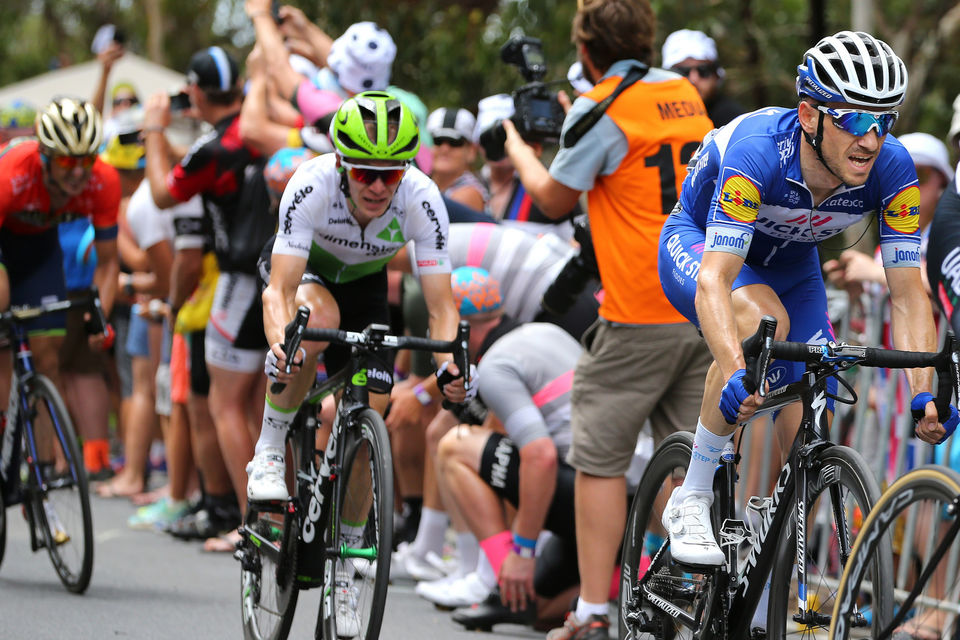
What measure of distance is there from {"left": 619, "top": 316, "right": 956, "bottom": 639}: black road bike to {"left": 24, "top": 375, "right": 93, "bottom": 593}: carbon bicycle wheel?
9.74 feet

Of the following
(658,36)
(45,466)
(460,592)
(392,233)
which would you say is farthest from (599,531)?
(658,36)

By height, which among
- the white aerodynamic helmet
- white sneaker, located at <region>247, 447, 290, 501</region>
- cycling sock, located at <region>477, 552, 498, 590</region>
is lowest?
cycling sock, located at <region>477, 552, 498, 590</region>

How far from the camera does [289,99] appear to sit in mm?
8031

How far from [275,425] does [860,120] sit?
2588mm

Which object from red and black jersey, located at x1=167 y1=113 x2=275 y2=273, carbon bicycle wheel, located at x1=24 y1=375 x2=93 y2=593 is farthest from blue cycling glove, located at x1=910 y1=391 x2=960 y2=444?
red and black jersey, located at x1=167 y1=113 x2=275 y2=273

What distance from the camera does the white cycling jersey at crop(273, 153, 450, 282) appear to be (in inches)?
203

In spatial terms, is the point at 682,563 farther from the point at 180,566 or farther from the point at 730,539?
the point at 180,566

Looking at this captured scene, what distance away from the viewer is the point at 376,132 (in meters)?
5.07

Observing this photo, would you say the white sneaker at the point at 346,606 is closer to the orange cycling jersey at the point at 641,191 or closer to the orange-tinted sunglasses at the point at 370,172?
the orange-tinted sunglasses at the point at 370,172

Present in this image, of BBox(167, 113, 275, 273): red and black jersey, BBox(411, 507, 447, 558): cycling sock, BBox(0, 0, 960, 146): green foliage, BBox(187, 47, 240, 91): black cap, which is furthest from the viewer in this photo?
BBox(0, 0, 960, 146): green foliage

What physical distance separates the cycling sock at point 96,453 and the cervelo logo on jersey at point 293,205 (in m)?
5.36

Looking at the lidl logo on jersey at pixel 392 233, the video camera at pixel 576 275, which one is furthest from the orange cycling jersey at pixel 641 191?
the lidl logo on jersey at pixel 392 233

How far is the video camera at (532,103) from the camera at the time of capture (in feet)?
20.8

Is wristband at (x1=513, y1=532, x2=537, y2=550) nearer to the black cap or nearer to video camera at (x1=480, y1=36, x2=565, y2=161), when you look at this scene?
video camera at (x1=480, y1=36, x2=565, y2=161)
